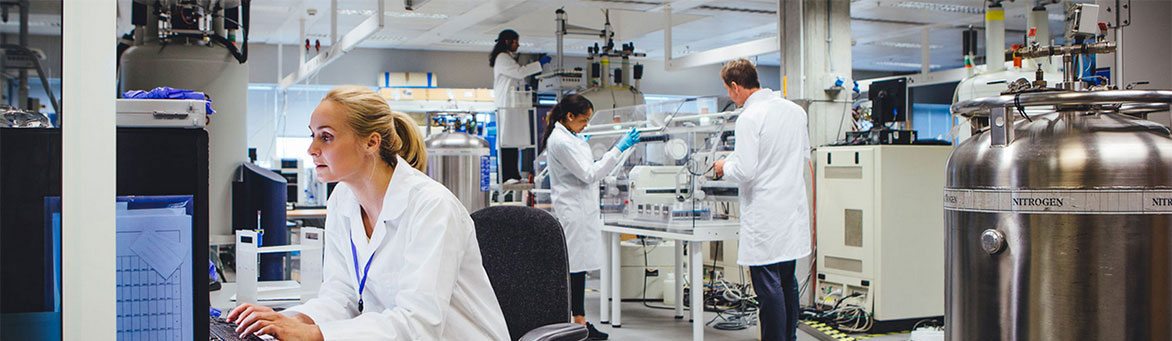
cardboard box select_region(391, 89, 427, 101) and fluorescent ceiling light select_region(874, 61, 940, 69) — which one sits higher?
fluorescent ceiling light select_region(874, 61, 940, 69)

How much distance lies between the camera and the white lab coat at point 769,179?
330 centimetres

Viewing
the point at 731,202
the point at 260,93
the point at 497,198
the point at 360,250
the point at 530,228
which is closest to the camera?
the point at 360,250

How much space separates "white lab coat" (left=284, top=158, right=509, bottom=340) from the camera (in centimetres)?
127

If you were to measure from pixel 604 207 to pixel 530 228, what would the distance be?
2609 millimetres

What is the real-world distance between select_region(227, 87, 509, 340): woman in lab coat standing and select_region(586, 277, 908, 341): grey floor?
2.63m

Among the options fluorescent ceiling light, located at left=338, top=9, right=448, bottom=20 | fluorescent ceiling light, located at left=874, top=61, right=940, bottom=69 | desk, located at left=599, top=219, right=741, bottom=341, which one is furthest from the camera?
fluorescent ceiling light, located at left=874, top=61, right=940, bottom=69

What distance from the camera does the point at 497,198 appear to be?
581 centimetres

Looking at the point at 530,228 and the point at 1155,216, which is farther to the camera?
the point at 530,228

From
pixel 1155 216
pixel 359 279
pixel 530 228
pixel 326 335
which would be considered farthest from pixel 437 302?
pixel 1155 216

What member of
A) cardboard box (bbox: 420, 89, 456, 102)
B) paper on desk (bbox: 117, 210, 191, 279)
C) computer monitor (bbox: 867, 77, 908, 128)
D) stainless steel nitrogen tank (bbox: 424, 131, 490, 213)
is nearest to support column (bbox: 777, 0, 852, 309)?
computer monitor (bbox: 867, 77, 908, 128)

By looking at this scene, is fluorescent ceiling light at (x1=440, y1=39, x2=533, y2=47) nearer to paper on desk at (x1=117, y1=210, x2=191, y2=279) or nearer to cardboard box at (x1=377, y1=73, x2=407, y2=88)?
cardboard box at (x1=377, y1=73, x2=407, y2=88)

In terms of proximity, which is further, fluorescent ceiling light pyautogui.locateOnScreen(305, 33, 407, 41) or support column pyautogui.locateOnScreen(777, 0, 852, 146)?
fluorescent ceiling light pyautogui.locateOnScreen(305, 33, 407, 41)

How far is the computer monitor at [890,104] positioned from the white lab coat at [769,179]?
119 centimetres

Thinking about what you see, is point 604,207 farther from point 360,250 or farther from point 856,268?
point 360,250
